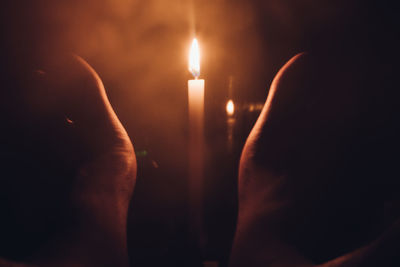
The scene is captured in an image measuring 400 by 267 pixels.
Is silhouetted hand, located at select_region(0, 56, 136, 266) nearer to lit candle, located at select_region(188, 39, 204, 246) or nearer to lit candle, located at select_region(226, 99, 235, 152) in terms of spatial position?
lit candle, located at select_region(188, 39, 204, 246)

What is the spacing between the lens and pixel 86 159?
875 millimetres

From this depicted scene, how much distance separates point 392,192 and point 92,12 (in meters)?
1.16

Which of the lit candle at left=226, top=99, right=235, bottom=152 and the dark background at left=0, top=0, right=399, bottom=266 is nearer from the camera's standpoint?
the dark background at left=0, top=0, right=399, bottom=266

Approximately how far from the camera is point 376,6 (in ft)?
2.84

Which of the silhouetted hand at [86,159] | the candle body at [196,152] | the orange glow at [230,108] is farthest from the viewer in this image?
the orange glow at [230,108]

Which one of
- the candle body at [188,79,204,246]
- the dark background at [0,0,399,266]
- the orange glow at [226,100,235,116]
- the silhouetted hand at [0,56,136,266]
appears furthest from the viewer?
the orange glow at [226,100,235,116]

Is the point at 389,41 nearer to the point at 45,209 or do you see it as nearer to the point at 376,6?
the point at 376,6

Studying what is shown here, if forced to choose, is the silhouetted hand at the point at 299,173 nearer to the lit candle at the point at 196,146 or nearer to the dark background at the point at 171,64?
the dark background at the point at 171,64

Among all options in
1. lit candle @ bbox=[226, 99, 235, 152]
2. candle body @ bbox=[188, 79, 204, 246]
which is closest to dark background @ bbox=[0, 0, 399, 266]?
lit candle @ bbox=[226, 99, 235, 152]

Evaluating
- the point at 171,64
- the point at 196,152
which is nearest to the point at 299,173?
the point at 196,152

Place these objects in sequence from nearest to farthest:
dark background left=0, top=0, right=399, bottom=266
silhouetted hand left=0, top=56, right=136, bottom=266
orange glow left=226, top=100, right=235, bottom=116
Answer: silhouetted hand left=0, top=56, right=136, bottom=266
dark background left=0, top=0, right=399, bottom=266
orange glow left=226, top=100, right=235, bottom=116

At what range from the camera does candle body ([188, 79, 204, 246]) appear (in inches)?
22.6

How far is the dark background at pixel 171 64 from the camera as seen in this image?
867 millimetres

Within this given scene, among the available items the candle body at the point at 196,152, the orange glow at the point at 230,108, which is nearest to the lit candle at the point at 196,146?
the candle body at the point at 196,152
